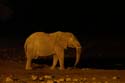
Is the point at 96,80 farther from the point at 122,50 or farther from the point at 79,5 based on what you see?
the point at 79,5

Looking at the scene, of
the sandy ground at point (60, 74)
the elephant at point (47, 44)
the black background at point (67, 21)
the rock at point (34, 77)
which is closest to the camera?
the rock at point (34, 77)

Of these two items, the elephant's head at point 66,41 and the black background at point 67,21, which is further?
the black background at point 67,21

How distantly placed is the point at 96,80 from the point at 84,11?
97.3ft

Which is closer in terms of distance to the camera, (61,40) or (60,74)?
(60,74)

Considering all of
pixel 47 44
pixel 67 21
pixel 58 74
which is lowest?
pixel 58 74

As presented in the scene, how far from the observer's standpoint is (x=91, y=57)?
69.4 feet

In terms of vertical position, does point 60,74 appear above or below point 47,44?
below

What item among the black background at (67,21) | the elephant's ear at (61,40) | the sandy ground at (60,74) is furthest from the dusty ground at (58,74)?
the black background at (67,21)

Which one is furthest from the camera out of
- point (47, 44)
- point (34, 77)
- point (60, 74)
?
point (47, 44)

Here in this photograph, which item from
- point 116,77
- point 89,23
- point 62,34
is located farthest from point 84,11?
point 116,77

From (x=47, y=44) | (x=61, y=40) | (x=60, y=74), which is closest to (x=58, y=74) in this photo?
(x=60, y=74)

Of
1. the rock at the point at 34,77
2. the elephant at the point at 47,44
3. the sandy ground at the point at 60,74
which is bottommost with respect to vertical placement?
the sandy ground at the point at 60,74

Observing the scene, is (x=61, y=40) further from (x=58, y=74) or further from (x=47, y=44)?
(x=58, y=74)

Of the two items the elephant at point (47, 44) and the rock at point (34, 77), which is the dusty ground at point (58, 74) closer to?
the rock at point (34, 77)
